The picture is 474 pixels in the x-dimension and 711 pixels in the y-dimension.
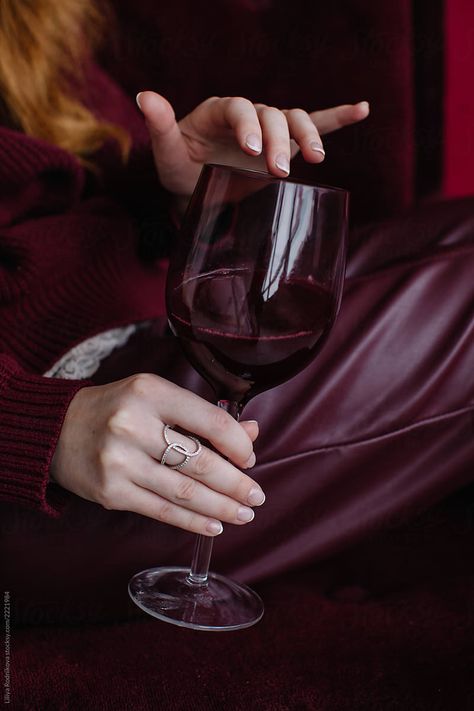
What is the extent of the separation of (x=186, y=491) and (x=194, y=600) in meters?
0.11

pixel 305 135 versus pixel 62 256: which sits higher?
pixel 305 135

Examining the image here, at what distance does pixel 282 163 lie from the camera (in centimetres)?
63

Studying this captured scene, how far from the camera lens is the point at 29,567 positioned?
0.71 metres

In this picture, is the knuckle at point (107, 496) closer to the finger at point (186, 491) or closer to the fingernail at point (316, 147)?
the finger at point (186, 491)

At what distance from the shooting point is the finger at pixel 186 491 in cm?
60

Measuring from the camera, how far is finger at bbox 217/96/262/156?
64cm

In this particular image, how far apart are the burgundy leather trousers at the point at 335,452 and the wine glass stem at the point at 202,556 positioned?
51mm

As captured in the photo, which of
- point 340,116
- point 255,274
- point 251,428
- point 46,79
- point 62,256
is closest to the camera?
point 255,274

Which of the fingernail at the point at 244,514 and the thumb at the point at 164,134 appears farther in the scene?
the thumb at the point at 164,134

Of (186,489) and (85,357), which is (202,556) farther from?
(85,357)

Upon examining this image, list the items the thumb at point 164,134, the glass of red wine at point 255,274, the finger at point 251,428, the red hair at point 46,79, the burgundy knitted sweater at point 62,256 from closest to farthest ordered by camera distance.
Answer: the glass of red wine at point 255,274, the finger at point 251,428, the thumb at point 164,134, the burgundy knitted sweater at point 62,256, the red hair at point 46,79

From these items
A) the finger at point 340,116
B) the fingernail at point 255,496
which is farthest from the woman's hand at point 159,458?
the finger at point 340,116

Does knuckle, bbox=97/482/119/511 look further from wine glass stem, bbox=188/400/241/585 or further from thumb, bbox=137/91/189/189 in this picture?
thumb, bbox=137/91/189/189

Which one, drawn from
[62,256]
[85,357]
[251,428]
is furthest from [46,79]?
[251,428]
